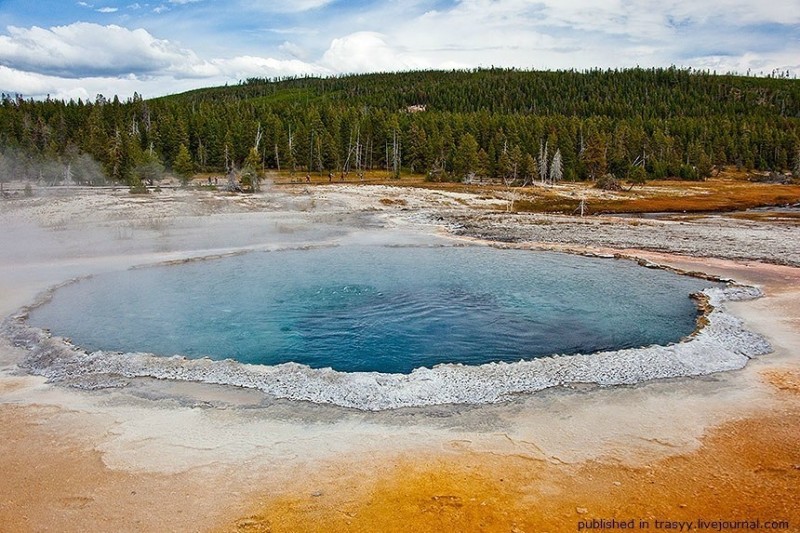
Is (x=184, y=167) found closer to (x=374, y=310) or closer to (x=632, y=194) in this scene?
(x=632, y=194)

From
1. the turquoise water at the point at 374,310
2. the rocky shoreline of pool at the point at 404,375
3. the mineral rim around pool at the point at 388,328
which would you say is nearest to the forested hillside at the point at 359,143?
the turquoise water at the point at 374,310

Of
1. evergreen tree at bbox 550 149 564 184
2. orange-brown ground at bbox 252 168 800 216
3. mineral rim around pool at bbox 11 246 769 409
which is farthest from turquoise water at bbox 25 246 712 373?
evergreen tree at bbox 550 149 564 184

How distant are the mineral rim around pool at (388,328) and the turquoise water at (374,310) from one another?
0.21ft

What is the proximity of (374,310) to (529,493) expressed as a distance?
10904 mm

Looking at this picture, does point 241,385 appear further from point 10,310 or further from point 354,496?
point 10,310

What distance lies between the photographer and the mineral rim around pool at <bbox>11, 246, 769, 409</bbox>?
12.6 m

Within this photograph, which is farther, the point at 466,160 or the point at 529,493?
the point at 466,160

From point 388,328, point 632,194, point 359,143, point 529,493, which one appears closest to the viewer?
point 529,493

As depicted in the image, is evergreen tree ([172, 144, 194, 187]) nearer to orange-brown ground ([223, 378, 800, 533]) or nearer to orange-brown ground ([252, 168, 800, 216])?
orange-brown ground ([252, 168, 800, 216])

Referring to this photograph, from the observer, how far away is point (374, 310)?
18.5 metres

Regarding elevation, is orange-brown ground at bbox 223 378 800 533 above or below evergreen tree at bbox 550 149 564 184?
below

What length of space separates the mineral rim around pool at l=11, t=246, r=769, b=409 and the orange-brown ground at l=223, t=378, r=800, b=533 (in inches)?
107

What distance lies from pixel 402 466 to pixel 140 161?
6080 centimetres

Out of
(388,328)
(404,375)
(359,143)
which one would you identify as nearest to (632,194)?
(359,143)
